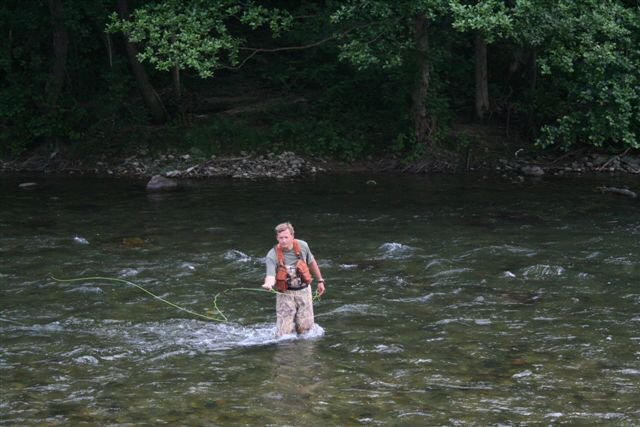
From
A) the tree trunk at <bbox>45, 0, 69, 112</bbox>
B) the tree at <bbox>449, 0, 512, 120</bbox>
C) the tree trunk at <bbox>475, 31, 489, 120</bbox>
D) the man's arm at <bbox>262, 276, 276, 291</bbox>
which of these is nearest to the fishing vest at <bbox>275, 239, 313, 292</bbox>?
the man's arm at <bbox>262, 276, 276, 291</bbox>

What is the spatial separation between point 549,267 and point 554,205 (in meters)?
5.86

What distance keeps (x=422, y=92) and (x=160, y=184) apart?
23.9ft

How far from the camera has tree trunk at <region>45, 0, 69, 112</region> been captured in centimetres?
2559

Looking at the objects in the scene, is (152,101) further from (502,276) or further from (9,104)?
(502,276)

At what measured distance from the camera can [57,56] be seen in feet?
86.1

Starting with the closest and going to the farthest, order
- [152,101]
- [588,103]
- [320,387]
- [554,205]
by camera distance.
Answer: [320,387] < [554,205] < [588,103] < [152,101]

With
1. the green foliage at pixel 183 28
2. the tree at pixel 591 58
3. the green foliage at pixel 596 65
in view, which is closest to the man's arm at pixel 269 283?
the green foliage at pixel 183 28

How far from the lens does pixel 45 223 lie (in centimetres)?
1855

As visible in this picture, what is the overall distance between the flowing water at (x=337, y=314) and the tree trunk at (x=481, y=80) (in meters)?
6.15

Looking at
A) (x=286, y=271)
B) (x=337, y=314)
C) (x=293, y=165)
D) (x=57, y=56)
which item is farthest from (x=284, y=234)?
(x=57, y=56)

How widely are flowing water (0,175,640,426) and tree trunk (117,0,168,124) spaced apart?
238 inches

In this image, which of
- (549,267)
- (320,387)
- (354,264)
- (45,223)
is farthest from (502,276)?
(45,223)

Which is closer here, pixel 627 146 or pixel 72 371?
pixel 72 371

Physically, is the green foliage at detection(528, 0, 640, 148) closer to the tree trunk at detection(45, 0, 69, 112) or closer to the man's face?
the man's face
